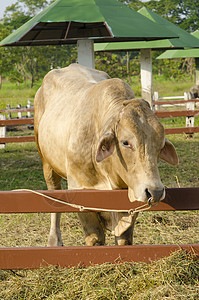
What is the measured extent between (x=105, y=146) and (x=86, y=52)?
580cm

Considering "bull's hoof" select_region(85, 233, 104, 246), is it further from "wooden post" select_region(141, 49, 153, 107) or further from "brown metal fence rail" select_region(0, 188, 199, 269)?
"wooden post" select_region(141, 49, 153, 107)

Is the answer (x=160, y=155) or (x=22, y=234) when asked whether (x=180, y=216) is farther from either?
(x=160, y=155)

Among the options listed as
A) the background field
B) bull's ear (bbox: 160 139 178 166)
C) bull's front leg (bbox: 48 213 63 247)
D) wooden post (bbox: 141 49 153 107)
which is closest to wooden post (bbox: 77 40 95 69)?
the background field

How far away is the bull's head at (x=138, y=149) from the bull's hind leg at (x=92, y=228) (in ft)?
2.30

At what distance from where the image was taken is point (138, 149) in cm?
300

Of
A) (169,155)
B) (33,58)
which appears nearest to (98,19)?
(169,155)

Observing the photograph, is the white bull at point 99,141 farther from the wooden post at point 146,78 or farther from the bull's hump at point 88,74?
the wooden post at point 146,78

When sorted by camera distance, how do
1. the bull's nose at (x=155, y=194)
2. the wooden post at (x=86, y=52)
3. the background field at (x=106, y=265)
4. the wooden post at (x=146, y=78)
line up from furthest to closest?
the wooden post at (x=146, y=78) < the wooden post at (x=86, y=52) < the background field at (x=106, y=265) < the bull's nose at (x=155, y=194)

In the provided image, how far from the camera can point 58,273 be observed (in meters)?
3.37

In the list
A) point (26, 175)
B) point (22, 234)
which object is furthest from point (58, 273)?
point (26, 175)

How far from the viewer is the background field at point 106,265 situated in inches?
124

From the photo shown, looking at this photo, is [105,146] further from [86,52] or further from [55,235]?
[86,52]

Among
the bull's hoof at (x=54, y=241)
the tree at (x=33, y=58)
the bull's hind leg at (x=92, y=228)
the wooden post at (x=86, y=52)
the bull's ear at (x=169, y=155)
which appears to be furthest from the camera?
the tree at (x=33, y=58)

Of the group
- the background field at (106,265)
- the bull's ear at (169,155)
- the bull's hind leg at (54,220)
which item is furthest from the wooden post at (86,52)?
the bull's ear at (169,155)
